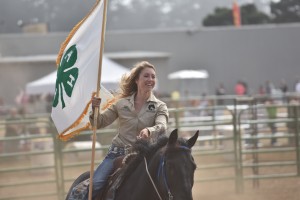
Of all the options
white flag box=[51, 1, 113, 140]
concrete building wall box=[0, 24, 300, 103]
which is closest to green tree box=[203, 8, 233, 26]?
concrete building wall box=[0, 24, 300, 103]

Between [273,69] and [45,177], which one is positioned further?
[273,69]

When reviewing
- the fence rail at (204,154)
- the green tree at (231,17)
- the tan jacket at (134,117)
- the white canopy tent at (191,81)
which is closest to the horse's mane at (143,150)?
the tan jacket at (134,117)

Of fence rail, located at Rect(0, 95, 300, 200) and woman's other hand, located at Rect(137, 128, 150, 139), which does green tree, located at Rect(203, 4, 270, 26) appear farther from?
woman's other hand, located at Rect(137, 128, 150, 139)

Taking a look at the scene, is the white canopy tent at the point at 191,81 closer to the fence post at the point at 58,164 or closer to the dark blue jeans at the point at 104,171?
the fence post at the point at 58,164

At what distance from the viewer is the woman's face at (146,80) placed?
712 centimetres

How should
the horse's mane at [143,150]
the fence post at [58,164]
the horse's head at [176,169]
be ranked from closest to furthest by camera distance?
the horse's head at [176,169] < the horse's mane at [143,150] < the fence post at [58,164]

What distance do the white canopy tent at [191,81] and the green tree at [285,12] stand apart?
29333 millimetres

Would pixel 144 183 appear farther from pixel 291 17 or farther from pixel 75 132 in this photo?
pixel 291 17

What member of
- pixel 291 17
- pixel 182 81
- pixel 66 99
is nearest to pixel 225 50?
pixel 182 81

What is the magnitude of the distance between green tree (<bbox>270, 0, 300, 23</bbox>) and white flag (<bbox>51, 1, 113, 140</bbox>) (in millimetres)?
60754

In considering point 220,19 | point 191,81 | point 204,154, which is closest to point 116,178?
point 204,154

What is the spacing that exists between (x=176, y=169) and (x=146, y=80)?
1.10 m

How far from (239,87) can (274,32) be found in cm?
1338

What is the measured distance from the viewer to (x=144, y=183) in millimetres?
6691
